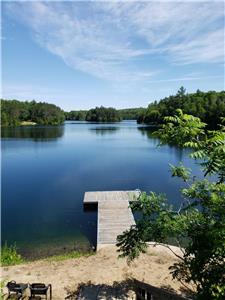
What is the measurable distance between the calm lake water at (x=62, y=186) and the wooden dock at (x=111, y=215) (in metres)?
0.62

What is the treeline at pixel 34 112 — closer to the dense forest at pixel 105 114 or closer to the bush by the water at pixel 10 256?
the dense forest at pixel 105 114

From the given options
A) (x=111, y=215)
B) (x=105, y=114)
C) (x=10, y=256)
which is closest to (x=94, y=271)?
(x=10, y=256)

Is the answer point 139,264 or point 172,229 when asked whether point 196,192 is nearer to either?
point 172,229

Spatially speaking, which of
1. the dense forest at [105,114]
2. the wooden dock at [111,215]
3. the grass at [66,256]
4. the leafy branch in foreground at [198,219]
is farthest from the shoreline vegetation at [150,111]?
the leafy branch in foreground at [198,219]

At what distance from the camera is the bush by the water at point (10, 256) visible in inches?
407

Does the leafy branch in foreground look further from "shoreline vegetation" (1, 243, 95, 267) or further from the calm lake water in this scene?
the calm lake water

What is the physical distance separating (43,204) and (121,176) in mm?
8570

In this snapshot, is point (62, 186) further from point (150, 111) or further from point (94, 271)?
point (150, 111)

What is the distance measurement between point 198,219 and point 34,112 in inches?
4315

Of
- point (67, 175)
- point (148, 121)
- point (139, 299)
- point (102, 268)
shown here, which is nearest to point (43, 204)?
point (67, 175)

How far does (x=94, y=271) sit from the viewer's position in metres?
8.74

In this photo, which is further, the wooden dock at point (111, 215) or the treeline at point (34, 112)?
the treeline at point (34, 112)

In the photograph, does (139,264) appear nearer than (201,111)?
Yes

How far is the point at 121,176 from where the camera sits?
24797 millimetres
